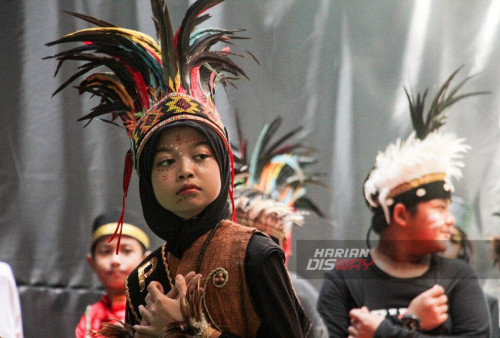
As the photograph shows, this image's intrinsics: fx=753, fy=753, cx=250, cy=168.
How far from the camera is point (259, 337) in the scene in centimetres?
149

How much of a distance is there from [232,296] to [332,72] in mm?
1694

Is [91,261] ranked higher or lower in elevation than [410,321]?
higher

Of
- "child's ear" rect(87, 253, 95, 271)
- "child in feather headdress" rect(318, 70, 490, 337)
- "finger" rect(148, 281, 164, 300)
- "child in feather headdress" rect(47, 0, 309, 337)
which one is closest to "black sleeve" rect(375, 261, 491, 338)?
"child in feather headdress" rect(318, 70, 490, 337)

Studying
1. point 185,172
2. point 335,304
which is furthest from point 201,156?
point 335,304

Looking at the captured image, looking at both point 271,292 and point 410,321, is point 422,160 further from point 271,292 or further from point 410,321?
point 271,292

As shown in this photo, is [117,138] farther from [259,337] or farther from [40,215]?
[259,337]

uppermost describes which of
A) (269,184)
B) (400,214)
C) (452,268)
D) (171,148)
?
(171,148)

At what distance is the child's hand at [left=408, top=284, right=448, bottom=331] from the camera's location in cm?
285

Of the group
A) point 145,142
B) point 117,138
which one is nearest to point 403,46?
point 117,138

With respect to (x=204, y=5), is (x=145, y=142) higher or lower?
lower

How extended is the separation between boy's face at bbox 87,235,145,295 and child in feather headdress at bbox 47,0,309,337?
1.13m

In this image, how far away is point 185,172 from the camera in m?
1.58

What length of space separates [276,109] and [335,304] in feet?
2.67

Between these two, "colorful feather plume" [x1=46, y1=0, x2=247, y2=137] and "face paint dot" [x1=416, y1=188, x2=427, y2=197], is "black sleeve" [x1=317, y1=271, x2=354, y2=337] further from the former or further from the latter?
"colorful feather plume" [x1=46, y1=0, x2=247, y2=137]
